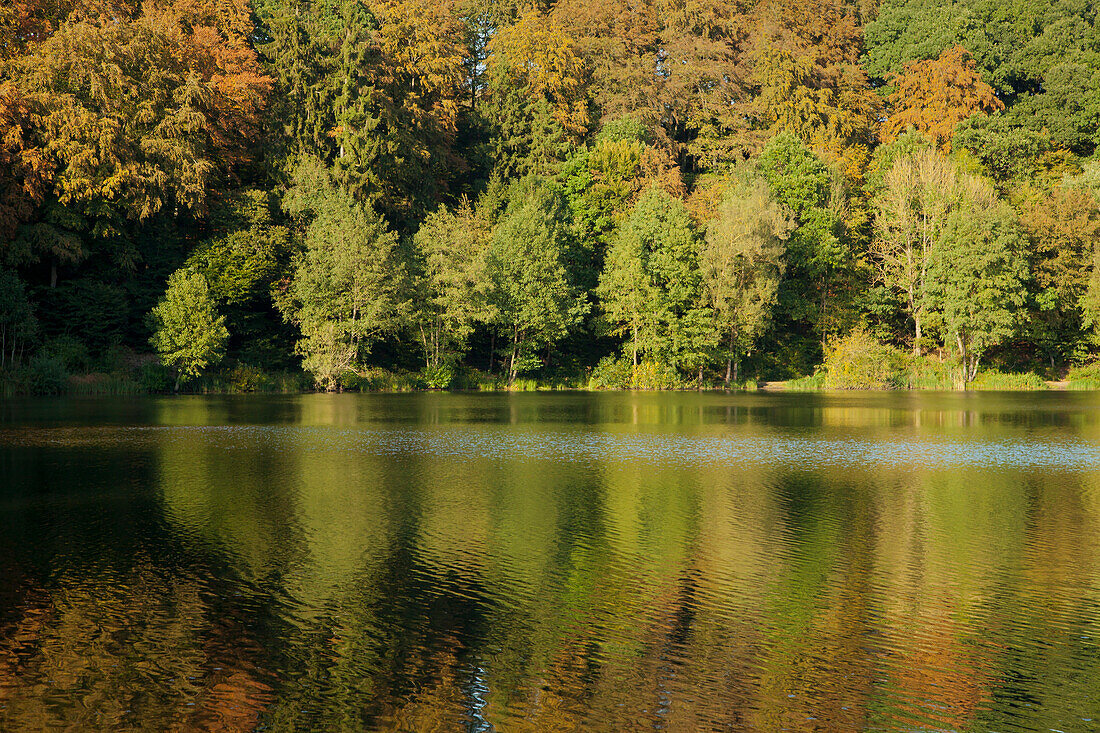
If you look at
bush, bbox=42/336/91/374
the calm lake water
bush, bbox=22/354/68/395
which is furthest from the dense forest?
the calm lake water

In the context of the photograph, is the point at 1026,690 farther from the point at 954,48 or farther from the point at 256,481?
the point at 954,48

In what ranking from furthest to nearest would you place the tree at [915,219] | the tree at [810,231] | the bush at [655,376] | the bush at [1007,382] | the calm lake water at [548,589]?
1. the tree at [810,231]
2. the tree at [915,219]
3. the bush at [655,376]
4. the bush at [1007,382]
5. the calm lake water at [548,589]

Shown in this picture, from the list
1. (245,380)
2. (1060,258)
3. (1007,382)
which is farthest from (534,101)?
(1007,382)

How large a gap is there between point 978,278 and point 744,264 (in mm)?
14814

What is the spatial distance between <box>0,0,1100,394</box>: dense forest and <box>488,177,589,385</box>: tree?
0.21 metres

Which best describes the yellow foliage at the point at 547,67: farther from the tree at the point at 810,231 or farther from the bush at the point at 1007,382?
the bush at the point at 1007,382

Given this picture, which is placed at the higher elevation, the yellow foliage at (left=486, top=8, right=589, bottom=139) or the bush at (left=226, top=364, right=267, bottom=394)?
the yellow foliage at (left=486, top=8, right=589, bottom=139)

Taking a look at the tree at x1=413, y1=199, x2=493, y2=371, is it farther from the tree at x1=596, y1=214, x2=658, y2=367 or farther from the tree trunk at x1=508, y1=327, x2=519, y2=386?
the tree at x1=596, y1=214, x2=658, y2=367

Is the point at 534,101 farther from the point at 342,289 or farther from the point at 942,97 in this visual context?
the point at 942,97

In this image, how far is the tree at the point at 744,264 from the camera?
61562mm

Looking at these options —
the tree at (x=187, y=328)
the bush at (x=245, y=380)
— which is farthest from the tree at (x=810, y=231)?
the tree at (x=187, y=328)

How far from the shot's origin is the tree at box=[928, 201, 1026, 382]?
6081 cm

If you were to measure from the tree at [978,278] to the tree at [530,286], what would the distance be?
23.5 meters

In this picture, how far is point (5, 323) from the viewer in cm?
4838
